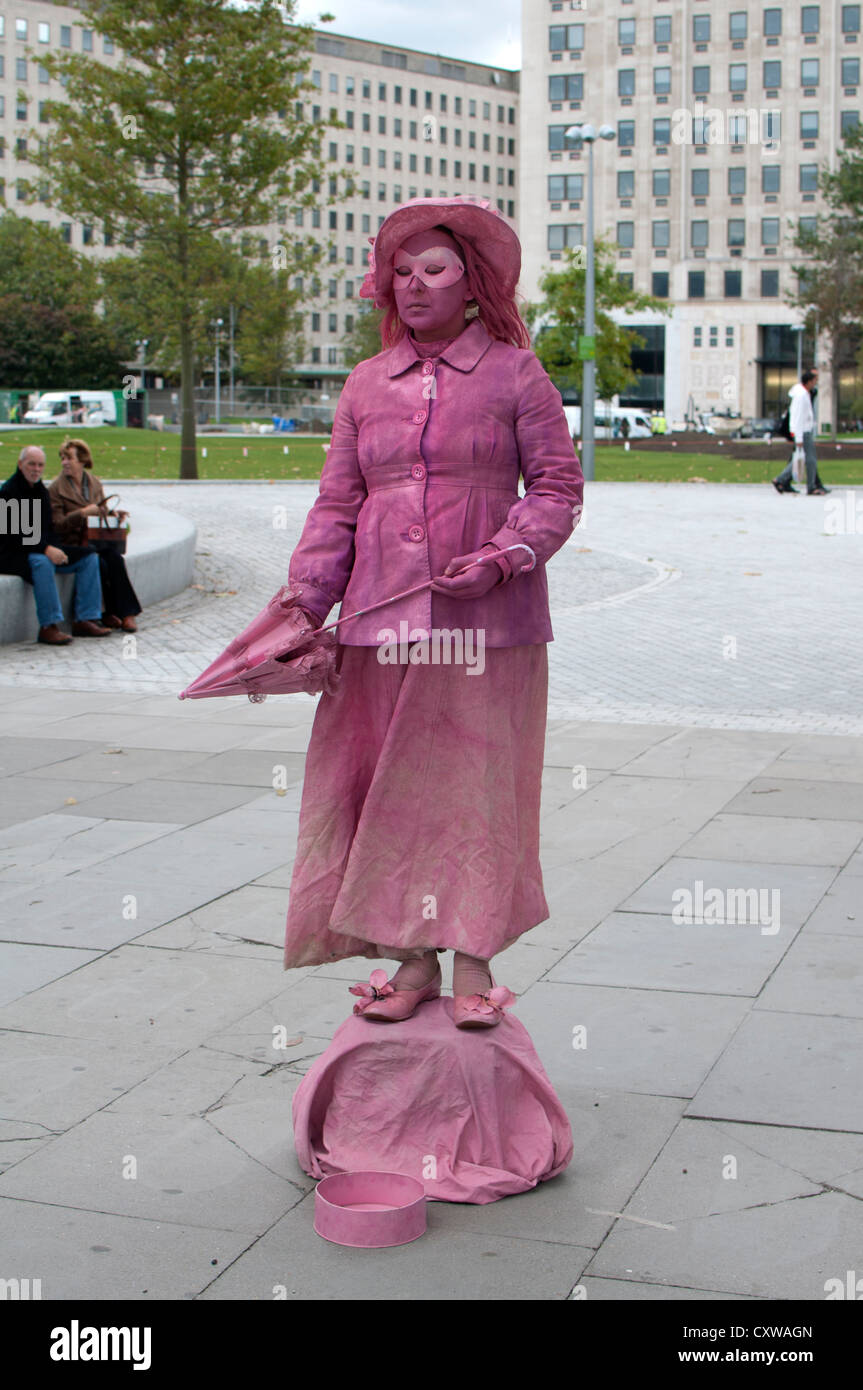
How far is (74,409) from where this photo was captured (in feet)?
227

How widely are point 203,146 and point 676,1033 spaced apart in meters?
26.8

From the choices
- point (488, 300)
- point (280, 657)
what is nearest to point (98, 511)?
point (488, 300)

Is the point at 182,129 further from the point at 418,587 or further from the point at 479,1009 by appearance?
the point at 479,1009

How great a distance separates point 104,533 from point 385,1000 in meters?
9.56

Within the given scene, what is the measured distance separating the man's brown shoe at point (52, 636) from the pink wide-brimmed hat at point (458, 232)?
8.87 m

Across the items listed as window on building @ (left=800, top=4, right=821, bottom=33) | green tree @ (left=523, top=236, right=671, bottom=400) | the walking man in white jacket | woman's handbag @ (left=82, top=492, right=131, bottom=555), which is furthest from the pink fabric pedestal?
window on building @ (left=800, top=4, right=821, bottom=33)

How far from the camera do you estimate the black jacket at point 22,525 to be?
39.4 feet

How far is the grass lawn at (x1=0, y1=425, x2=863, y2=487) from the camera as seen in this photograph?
32.5 m

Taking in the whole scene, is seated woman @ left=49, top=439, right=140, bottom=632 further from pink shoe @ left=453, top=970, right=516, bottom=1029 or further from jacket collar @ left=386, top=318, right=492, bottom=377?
pink shoe @ left=453, top=970, right=516, bottom=1029

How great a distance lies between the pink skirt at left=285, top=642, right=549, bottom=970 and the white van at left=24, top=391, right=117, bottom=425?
63783 millimetres
